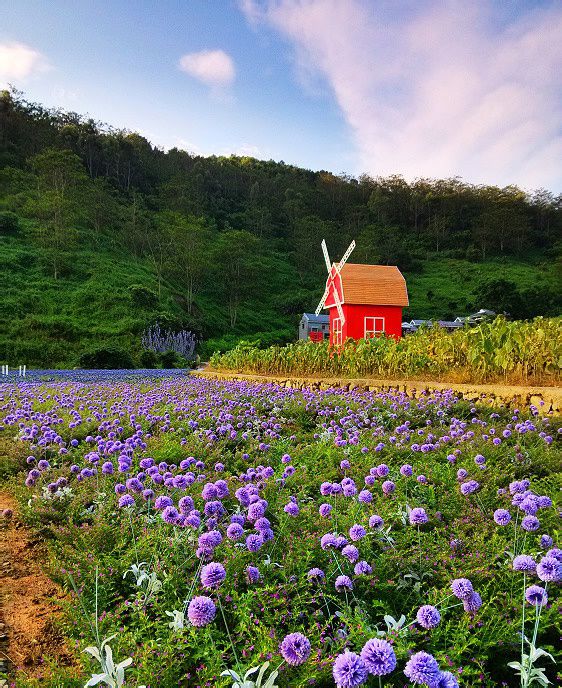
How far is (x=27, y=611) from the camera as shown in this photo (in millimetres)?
2451

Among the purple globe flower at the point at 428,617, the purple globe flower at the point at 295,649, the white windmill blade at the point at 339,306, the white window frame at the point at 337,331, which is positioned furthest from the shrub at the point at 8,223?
the purple globe flower at the point at 428,617

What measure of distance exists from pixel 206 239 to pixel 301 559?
5272 cm

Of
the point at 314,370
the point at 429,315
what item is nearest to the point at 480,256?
the point at 429,315

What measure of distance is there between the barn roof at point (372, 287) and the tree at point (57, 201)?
72.6 ft

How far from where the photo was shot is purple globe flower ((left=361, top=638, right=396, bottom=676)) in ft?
4.01

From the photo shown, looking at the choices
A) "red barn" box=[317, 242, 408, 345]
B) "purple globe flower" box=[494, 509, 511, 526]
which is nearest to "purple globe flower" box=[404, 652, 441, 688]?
"purple globe flower" box=[494, 509, 511, 526]

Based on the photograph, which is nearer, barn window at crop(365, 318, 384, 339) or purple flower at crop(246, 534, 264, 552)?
purple flower at crop(246, 534, 264, 552)

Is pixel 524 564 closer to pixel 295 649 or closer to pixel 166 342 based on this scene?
pixel 295 649

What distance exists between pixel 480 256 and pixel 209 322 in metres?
45.8

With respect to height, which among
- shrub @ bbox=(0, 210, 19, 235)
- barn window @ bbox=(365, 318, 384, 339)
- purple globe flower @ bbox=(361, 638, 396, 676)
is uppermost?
shrub @ bbox=(0, 210, 19, 235)

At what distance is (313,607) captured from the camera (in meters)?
2.21

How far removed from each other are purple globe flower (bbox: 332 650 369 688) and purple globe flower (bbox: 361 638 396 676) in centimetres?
2

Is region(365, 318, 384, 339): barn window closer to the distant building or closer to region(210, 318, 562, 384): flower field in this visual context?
region(210, 318, 562, 384): flower field

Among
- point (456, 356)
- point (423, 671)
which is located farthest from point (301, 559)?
point (456, 356)
